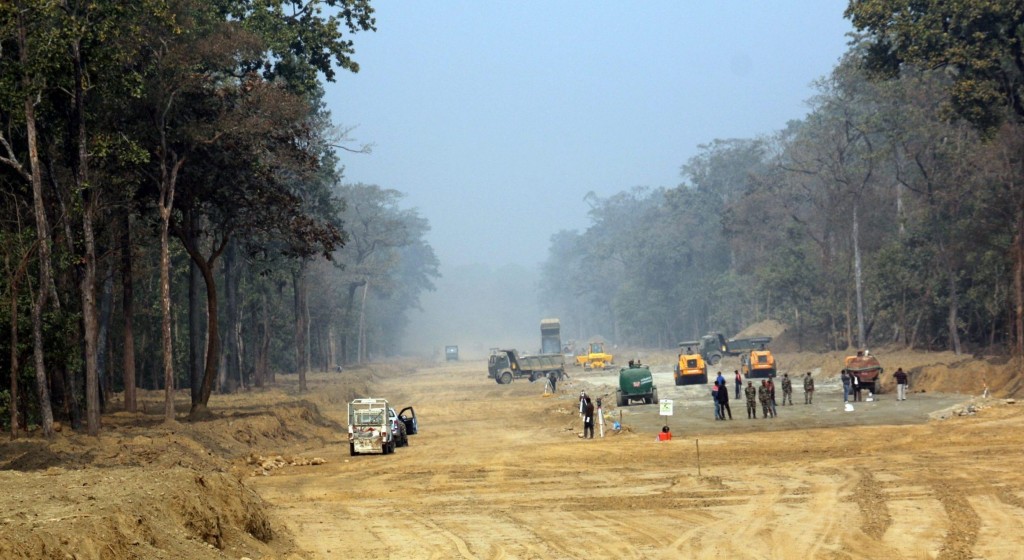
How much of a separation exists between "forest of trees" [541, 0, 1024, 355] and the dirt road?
14.0 meters

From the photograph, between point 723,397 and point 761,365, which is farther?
point 761,365

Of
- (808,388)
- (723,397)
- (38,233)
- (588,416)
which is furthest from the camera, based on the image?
(808,388)

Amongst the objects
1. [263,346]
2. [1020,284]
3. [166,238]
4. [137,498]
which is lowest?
[137,498]

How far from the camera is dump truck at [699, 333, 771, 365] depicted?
8300 cm

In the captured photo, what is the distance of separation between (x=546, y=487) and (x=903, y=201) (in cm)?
5576

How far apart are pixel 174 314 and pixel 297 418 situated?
1382 centimetres

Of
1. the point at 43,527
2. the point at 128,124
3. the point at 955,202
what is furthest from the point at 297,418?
the point at 955,202

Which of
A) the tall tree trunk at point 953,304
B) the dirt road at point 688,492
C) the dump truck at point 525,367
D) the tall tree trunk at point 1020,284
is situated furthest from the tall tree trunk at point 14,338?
the dump truck at point 525,367

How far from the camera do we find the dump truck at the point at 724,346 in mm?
83000

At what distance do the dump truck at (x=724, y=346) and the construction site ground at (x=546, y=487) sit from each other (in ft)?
123

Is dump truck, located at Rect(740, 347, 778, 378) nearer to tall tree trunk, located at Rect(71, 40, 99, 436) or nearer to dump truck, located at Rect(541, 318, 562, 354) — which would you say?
tall tree trunk, located at Rect(71, 40, 99, 436)

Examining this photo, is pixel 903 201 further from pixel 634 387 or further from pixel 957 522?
pixel 957 522

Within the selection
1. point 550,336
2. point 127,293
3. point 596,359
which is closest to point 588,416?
point 127,293

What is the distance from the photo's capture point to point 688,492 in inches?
889
